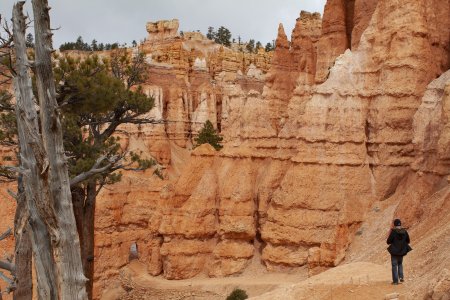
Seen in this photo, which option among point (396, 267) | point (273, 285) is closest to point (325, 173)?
point (273, 285)

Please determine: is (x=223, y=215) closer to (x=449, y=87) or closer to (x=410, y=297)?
(x=449, y=87)

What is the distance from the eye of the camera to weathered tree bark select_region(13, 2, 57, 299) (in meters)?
6.83

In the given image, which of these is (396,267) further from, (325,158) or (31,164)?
(325,158)

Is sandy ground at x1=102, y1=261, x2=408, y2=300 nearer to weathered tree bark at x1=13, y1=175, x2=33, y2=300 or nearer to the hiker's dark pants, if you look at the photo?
the hiker's dark pants

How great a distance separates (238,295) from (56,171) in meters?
15.9

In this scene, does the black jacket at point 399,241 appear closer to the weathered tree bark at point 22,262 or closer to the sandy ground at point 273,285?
the sandy ground at point 273,285

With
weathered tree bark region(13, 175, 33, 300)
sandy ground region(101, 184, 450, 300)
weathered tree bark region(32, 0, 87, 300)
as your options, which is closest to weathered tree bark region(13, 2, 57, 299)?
weathered tree bark region(32, 0, 87, 300)

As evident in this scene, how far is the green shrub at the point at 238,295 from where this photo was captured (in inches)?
836

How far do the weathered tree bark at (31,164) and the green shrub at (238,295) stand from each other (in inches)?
596

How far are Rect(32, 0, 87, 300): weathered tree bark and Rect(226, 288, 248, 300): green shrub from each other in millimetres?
15203

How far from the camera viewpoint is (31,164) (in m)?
6.97

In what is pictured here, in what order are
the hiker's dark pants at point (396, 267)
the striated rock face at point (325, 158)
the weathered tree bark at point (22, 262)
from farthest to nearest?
the striated rock face at point (325, 158) → the hiker's dark pants at point (396, 267) → the weathered tree bark at point (22, 262)

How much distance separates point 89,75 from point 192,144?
4136cm

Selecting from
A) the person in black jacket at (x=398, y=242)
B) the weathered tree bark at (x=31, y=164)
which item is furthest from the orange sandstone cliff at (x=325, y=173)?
the weathered tree bark at (x=31, y=164)
